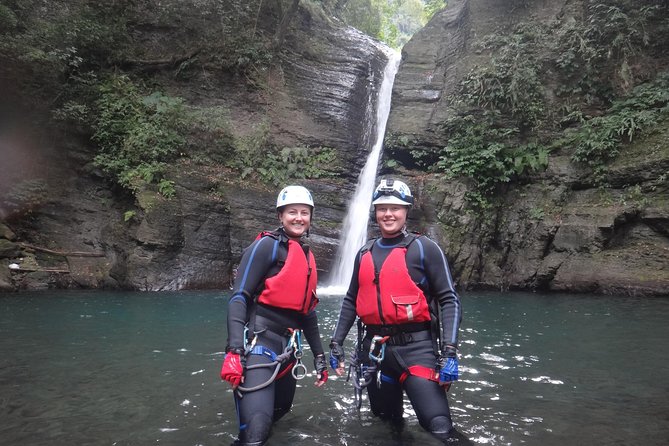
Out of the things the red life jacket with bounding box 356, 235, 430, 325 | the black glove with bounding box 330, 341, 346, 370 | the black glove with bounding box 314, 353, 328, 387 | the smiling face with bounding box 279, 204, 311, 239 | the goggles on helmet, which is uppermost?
the goggles on helmet

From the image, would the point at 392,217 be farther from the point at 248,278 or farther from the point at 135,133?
the point at 135,133

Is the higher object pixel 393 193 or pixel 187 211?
pixel 393 193

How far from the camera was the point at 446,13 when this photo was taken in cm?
2222

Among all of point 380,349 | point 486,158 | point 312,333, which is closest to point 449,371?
point 380,349

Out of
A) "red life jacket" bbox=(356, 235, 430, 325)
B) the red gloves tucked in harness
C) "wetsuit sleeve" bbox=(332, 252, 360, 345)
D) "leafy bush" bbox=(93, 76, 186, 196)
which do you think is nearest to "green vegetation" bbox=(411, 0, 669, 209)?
"leafy bush" bbox=(93, 76, 186, 196)

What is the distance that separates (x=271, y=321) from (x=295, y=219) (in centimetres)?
87

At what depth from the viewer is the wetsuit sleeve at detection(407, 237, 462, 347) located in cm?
341

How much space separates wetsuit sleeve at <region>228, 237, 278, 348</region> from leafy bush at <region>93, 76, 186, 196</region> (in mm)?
11537

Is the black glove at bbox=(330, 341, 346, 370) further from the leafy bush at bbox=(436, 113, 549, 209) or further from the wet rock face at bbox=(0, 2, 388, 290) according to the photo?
the leafy bush at bbox=(436, 113, 549, 209)

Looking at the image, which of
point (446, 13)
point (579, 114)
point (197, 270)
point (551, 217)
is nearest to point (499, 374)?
point (551, 217)

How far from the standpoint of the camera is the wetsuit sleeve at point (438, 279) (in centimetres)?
341

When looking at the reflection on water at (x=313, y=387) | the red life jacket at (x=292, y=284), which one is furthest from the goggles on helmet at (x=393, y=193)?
the reflection on water at (x=313, y=387)

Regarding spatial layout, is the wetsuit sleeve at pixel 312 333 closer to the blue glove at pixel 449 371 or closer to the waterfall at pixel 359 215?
the blue glove at pixel 449 371

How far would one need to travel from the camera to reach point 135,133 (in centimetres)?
1541
